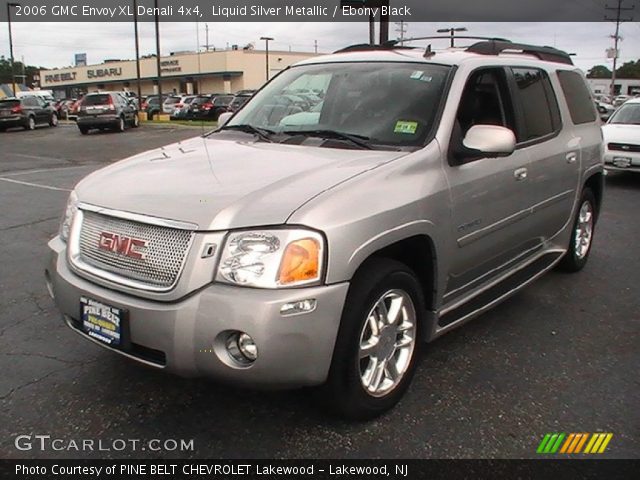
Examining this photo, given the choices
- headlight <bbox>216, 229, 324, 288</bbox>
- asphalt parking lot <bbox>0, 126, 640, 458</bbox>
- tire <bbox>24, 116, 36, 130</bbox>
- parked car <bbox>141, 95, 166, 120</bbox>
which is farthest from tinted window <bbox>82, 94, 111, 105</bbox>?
headlight <bbox>216, 229, 324, 288</bbox>

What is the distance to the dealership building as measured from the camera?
69438mm

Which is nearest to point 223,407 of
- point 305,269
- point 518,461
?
point 305,269

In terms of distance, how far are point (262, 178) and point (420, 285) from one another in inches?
40.1

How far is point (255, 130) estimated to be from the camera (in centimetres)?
402

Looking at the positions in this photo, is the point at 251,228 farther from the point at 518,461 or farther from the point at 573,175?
the point at 573,175

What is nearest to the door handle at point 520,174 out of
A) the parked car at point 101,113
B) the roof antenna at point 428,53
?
the roof antenna at point 428,53

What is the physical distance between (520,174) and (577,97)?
1.70 meters

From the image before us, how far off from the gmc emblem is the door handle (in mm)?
2397

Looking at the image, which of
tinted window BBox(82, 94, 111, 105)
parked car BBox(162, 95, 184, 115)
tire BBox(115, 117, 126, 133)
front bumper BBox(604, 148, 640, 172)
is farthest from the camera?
parked car BBox(162, 95, 184, 115)

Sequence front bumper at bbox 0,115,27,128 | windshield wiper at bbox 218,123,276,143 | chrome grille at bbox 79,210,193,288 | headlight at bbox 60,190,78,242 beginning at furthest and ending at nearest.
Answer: front bumper at bbox 0,115,27,128 → windshield wiper at bbox 218,123,276,143 → headlight at bbox 60,190,78,242 → chrome grille at bbox 79,210,193,288

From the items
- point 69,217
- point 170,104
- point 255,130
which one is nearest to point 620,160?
point 255,130

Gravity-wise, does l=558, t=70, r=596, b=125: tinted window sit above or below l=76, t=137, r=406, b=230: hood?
above

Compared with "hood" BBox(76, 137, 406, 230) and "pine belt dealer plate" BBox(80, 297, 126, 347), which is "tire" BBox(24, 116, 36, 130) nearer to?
"hood" BBox(76, 137, 406, 230)

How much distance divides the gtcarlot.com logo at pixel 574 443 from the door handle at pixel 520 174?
65.6 inches
